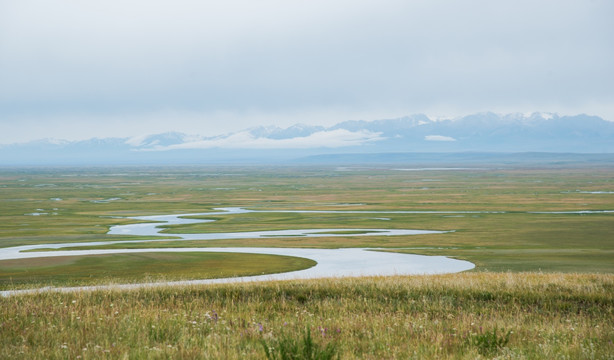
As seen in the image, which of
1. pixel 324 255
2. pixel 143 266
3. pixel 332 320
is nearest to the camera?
pixel 332 320

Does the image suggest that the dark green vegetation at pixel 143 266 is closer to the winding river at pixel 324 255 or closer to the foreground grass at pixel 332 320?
the winding river at pixel 324 255

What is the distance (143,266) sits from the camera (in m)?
43.6

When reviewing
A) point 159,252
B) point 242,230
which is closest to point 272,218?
point 242,230

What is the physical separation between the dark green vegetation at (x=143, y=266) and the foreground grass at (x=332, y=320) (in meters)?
18.7

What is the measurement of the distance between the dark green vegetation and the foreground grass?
736 inches

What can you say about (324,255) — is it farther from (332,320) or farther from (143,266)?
(332,320)

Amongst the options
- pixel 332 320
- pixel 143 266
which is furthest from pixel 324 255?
pixel 332 320

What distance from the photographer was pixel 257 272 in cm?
4078

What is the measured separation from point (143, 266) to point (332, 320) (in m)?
31.2

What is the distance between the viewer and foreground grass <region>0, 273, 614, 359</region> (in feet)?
37.1

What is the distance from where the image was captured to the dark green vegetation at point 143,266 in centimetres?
3847

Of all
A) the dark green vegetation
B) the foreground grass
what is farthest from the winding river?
the foreground grass

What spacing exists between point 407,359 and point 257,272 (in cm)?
3065

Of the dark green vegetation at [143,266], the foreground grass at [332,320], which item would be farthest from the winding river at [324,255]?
the foreground grass at [332,320]
